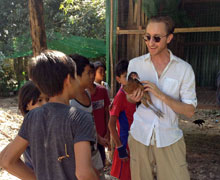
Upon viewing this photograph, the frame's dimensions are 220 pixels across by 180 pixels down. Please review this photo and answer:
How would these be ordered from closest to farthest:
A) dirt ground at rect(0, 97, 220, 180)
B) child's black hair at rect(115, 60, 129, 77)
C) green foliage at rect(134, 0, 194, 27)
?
child's black hair at rect(115, 60, 129, 77), dirt ground at rect(0, 97, 220, 180), green foliage at rect(134, 0, 194, 27)

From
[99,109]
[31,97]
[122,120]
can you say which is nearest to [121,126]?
[122,120]

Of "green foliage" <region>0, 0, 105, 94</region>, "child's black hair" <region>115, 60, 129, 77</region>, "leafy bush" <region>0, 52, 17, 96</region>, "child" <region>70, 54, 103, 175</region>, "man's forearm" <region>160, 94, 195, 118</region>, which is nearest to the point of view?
"man's forearm" <region>160, 94, 195, 118</region>

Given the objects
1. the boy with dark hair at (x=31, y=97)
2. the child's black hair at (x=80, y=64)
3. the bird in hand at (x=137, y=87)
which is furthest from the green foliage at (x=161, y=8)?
the boy with dark hair at (x=31, y=97)

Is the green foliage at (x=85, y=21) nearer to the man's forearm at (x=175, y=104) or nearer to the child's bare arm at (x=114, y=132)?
the child's bare arm at (x=114, y=132)

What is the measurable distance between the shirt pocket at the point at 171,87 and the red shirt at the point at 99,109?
1111 mm

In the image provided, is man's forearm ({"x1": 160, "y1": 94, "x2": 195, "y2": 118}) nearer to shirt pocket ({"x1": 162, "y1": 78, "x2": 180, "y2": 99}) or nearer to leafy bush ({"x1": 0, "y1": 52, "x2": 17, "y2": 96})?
shirt pocket ({"x1": 162, "y1": 78, "x2": 180, "y2": 99})

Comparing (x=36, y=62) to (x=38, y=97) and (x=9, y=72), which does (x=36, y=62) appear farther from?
(x=9, y=72)

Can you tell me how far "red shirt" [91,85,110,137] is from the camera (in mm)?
2746

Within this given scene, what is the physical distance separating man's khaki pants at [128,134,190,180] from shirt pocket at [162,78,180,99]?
38 cm

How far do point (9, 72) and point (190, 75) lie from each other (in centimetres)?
1209

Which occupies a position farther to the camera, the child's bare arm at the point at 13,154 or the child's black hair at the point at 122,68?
the child's black hair at the point at 122,68

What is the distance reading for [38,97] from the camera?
6.14 feet

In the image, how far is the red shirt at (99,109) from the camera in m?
2.75

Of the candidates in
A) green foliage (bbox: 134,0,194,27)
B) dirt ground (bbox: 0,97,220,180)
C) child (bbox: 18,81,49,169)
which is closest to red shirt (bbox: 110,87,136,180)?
child (bbox: 18,81,49,169)
